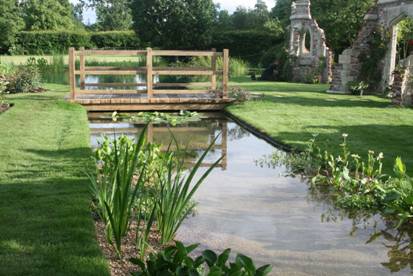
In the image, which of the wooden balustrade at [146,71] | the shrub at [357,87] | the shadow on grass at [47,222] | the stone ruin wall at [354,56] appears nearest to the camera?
the shadow on grass at [47,222]

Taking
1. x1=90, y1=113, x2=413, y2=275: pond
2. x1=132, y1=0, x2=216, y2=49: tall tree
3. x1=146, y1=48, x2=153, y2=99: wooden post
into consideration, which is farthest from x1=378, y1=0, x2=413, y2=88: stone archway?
x1=132, y1=0, x2=216, y2=49: tall tree

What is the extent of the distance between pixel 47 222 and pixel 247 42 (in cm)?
2809

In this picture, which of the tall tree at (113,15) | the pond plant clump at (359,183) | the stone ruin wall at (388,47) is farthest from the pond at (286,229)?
the tall tree at (113,15)

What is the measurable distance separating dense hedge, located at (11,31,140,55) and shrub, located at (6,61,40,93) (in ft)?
68.2

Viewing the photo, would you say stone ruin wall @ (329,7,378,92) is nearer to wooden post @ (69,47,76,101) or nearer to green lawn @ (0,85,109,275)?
wooden post @ (69,47,76,101)

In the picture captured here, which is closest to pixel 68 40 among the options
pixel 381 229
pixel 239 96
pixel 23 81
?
pixel 23 81

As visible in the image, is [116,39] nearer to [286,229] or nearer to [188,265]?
[286,229]

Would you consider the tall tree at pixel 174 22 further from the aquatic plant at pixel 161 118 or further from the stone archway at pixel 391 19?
the aquatic plant at pixel 161 118

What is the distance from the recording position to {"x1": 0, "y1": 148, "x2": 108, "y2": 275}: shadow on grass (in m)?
3.50

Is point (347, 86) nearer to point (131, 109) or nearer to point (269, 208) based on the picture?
point (131, 109)

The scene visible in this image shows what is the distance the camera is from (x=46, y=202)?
15.9 ft

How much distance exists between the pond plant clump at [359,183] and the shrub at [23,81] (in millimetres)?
10049

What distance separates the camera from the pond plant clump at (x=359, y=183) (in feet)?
16.5

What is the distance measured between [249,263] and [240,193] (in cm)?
303
